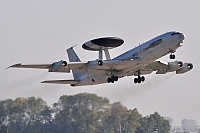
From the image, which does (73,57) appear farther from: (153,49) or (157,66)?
(153,49)

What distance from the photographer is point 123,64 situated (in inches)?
2778

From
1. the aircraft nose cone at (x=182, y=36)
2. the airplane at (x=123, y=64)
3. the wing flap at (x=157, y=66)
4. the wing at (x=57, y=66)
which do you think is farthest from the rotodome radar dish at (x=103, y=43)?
the aircraft nose cone at (x=182, y=36)

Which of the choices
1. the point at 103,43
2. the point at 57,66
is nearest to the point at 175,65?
the point at 103,43

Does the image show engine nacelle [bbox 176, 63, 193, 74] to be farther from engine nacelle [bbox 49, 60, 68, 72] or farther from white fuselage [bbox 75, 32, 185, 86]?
engine nacelle [bbox 49, 60, 68, 72]

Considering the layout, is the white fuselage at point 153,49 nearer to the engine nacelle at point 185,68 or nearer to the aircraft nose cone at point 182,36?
the aircraft nose cone at point 182,36

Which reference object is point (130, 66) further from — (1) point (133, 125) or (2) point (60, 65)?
(1) point (133, 125)

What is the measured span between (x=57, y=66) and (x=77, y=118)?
40.3 meters

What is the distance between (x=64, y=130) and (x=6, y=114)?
979 centimetres

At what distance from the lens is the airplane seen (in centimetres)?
6831

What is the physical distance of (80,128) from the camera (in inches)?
4195

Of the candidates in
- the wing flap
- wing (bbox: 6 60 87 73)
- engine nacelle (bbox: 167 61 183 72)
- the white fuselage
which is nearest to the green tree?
engine nacelle (bbox: 167 61 183 72)

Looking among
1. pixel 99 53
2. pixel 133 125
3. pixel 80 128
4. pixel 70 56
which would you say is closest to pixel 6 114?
pixel 80 128

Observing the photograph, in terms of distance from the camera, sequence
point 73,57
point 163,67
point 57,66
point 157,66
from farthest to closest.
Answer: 1. point 73,57
2. point 163,67
3. point 157,66
4. point 57,66

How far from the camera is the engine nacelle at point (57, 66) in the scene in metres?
68.2
